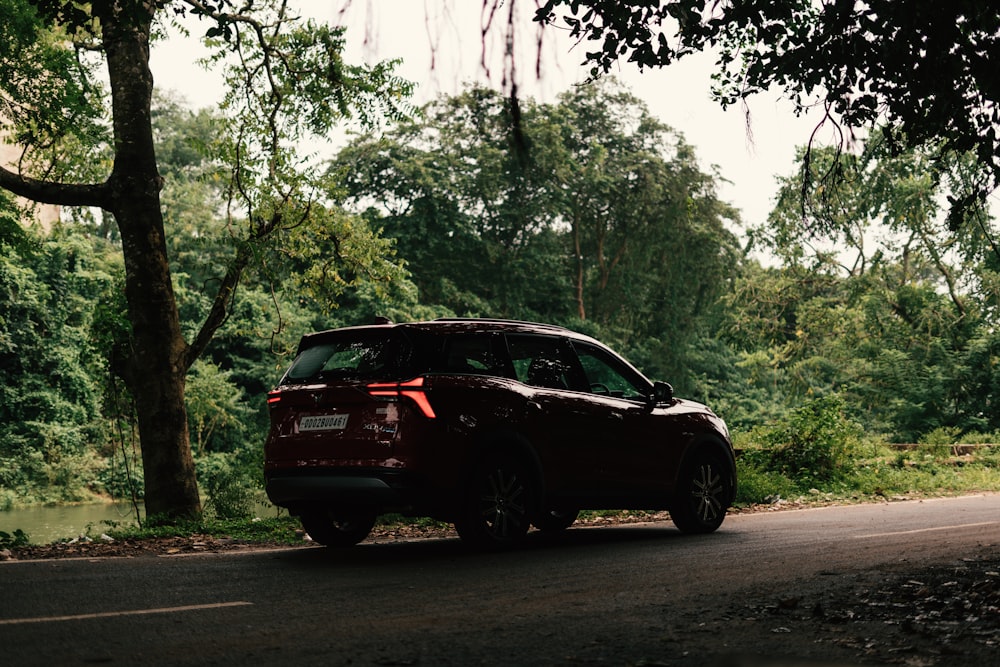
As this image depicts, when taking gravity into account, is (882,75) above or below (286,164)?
below

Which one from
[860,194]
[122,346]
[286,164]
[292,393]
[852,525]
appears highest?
[860,194]

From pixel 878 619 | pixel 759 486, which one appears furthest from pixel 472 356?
pixel 759 486

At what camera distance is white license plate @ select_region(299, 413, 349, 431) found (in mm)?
9633

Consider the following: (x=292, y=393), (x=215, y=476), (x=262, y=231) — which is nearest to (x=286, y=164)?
(x=262, y=231)

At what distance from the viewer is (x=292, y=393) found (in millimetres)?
9984

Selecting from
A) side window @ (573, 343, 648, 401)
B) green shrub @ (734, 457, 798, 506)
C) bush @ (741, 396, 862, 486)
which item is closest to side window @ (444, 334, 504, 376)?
side window @ (573, 343, 648, 401)

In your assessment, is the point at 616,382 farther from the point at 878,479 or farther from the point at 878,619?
the point at 878,479

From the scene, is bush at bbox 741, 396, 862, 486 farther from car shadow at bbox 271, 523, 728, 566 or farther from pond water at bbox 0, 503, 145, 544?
pond water at bbox 0, 503, 145, 544

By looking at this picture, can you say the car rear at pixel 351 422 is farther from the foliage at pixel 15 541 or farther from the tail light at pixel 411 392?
the foliage at pixel 15 541

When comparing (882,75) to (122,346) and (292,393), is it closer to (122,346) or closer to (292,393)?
(292,393)

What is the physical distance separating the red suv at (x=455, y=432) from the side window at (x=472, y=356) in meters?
0.01

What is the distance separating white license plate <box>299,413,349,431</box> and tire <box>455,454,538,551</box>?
1199 mm

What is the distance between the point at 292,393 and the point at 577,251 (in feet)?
135

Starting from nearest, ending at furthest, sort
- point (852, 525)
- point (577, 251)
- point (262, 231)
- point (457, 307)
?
point (852, 525), point (262, 231), point (457, 307), point (577, 251)
